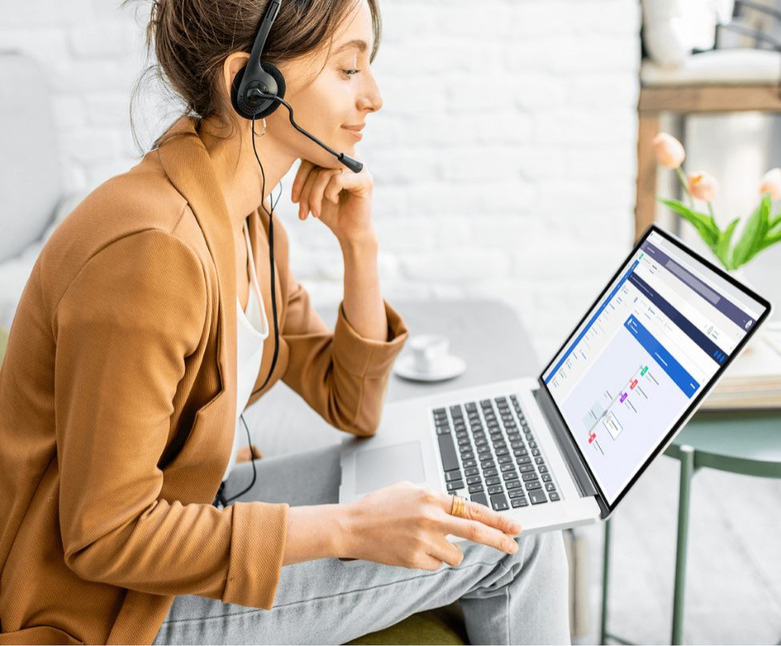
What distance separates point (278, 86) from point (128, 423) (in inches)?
14.9

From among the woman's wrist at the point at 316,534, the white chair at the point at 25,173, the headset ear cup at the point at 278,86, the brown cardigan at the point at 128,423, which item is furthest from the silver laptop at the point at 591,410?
the white chair at the point at 25,173

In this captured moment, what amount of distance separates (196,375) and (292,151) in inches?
11.7

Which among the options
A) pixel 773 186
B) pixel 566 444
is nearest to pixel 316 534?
pixel 566 444

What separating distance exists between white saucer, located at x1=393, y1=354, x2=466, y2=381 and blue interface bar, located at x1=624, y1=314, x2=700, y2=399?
1.69 feet

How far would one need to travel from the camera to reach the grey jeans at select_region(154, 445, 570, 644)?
0.85 meters

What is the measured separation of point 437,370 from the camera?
4.71 ft

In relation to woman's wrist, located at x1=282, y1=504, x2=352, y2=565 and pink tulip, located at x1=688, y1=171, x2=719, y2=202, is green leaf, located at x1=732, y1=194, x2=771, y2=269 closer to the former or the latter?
pink tulip, located at x1=688, y1=171, x2=719, y2=202

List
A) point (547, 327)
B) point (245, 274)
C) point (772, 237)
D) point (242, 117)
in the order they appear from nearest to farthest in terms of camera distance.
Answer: point (242, 117), point (245, 274), point (772, 237), point (547, 327)

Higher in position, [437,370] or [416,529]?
[416,529]

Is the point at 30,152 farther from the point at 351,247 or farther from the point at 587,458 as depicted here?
the point at 587,458

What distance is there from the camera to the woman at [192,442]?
0.73 m

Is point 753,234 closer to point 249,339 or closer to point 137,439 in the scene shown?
point 249,339

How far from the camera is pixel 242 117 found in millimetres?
876

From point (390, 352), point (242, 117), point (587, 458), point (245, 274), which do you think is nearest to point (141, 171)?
point (242, 117)
